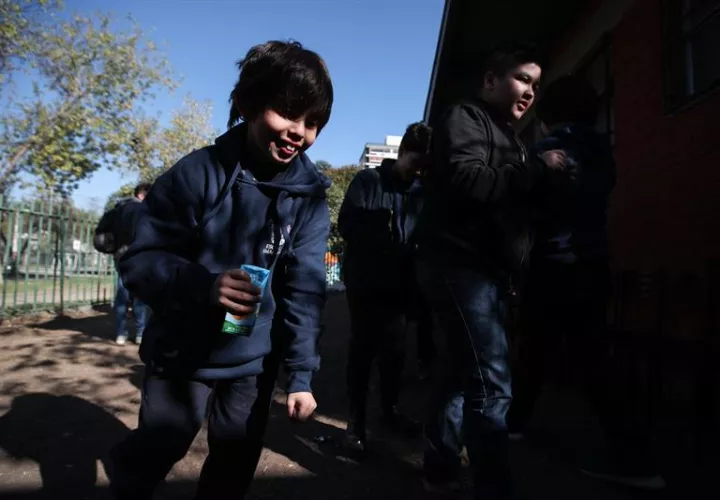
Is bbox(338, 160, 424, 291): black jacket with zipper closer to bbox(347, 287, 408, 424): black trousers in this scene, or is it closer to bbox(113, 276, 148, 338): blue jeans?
bbox(347, 287, 408, 424): black trousers

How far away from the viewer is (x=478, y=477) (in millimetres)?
1731

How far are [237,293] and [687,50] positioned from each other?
4.41m

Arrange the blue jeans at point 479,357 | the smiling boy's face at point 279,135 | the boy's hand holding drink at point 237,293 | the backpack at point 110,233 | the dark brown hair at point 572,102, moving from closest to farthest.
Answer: the boy's hand holding drink at point 237,293 < the smiling boy's face at point 279,135 < the blue jeans at point 479,357 < the dark brown hair at point 572,102 < the backpack at point 110,233

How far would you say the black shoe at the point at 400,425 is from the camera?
3.07m

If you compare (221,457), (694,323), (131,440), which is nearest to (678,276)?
(694,323)

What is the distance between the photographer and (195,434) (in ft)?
5.12

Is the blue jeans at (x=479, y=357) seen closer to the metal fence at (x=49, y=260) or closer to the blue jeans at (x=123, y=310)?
the blue jeans at (x=123, y=310)

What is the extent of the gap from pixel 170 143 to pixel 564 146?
79.7ft

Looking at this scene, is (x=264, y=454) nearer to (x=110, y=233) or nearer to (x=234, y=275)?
(x=234, y=275)

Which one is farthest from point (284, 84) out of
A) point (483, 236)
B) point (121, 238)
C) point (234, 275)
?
point (121, 238)

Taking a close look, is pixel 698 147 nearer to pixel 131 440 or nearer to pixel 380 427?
pixel 380 427

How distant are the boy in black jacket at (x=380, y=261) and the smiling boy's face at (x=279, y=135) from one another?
1.20 m

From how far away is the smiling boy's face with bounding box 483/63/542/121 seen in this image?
2.01 m

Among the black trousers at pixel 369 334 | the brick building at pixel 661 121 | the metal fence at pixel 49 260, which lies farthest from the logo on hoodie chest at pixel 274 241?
the metal fence at pixel 49 260
